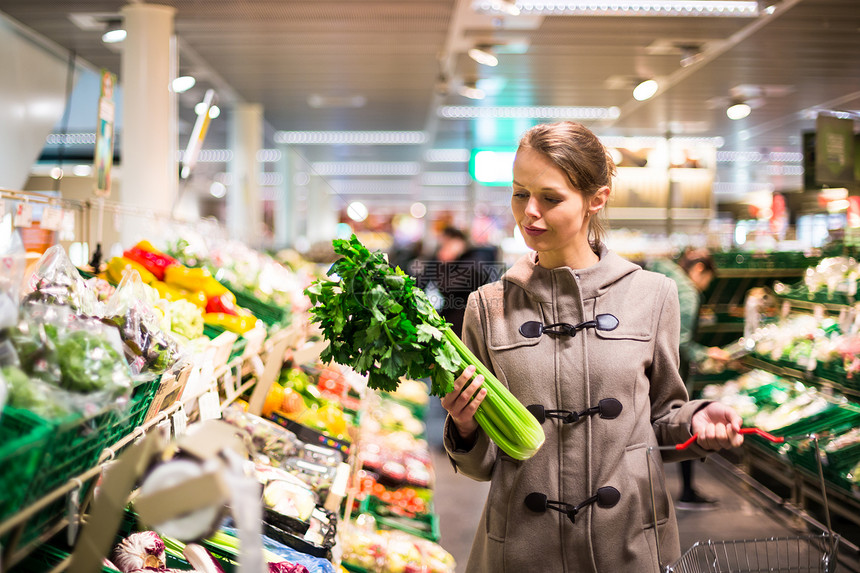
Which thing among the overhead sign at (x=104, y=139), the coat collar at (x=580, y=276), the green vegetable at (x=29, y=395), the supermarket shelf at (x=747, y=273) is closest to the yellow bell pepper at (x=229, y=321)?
the overhead sign at (x=104, y=139)

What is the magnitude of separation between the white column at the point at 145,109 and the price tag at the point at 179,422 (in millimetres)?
4549

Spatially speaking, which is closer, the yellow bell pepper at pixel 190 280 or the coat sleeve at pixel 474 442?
the coat sleeve at pixel 474 442

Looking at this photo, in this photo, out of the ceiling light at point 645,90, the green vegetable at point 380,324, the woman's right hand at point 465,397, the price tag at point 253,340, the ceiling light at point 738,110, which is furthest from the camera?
the ceiling light at point 738,110

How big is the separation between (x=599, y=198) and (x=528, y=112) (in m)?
9.05

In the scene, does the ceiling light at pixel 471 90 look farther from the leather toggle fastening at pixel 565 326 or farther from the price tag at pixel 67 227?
the leather toggle fastening at pixel 565 326

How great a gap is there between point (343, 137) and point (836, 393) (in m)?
11.1

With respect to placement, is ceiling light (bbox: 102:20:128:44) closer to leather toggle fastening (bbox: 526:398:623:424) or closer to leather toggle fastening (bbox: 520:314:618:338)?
leather toggle fastening (bbox: 520:314:618:338)

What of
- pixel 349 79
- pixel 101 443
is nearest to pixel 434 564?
pixel 101 443

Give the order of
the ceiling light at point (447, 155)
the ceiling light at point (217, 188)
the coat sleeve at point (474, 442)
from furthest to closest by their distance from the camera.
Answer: the ceiling light at point (217, 188), the ceiling light at point (447, 155), the coat sleeve at point (474, 442)

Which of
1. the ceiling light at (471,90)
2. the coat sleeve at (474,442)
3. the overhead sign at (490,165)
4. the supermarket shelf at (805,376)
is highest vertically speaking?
the ceiling light at (471,90)

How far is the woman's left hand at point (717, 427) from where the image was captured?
5.45 feet

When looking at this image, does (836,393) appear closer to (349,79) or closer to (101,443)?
(101,443)

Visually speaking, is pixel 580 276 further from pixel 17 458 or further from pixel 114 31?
pixel 114 31

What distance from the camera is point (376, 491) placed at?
3.94 metres
